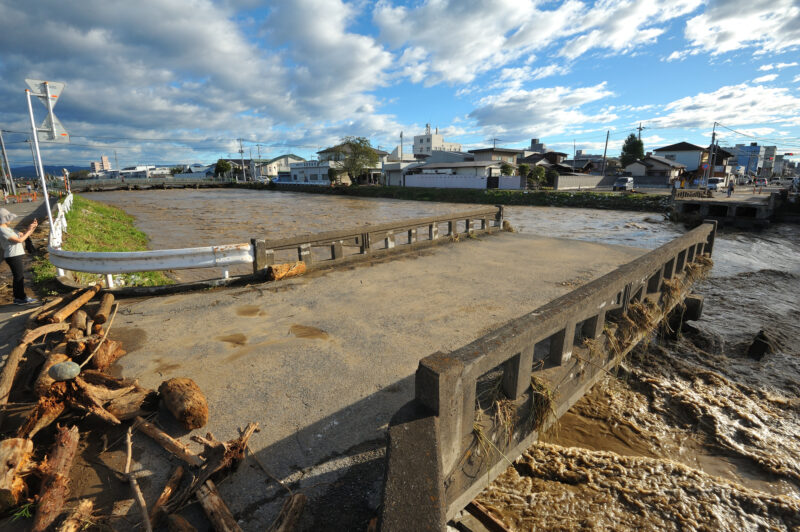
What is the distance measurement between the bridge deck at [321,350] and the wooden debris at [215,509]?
13 cm

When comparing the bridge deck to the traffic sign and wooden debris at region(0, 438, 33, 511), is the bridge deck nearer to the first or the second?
wooden debris at region(0, 438, 33, 511)

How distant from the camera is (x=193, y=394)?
3152mm

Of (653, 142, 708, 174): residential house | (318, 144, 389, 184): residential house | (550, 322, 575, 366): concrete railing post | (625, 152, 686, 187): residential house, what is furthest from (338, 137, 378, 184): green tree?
(550, 322, 575, 366): concrete railing post

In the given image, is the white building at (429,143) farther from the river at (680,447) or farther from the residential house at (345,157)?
the river at (680,447)

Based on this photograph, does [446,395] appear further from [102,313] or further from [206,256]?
[206,256]

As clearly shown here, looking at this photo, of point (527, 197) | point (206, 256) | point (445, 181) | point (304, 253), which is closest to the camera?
point (206, 256)

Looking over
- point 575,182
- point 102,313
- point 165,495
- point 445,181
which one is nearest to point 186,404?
point 165,495

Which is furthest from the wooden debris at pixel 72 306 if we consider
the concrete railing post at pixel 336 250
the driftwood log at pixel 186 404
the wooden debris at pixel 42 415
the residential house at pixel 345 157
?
the residential house at pixel 345 157

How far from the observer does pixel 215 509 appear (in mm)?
2309

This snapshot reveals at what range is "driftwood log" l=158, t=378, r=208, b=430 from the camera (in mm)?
3053

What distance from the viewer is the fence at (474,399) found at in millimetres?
2006

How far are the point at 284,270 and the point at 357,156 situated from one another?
56.1m

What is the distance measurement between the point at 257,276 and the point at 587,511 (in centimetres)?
600

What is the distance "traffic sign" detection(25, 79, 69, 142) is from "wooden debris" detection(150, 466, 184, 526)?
757 centimetres
